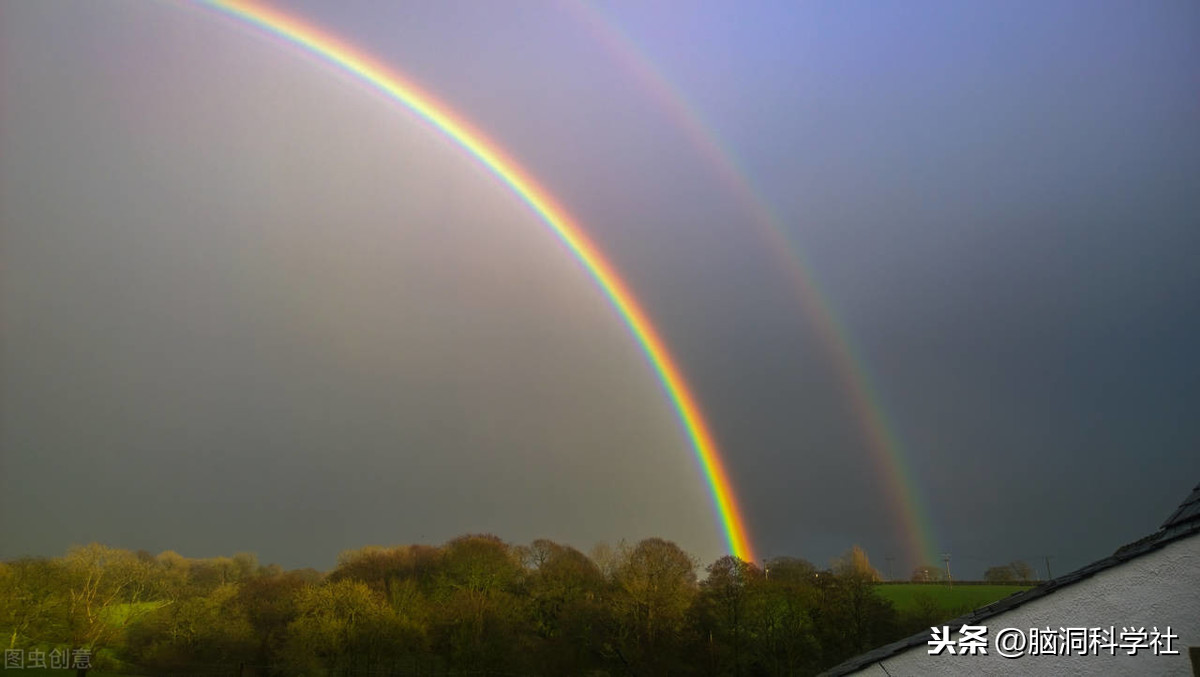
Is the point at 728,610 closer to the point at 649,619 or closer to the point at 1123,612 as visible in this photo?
the point at 649,619

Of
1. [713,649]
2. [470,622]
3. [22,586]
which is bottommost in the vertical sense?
[713,649]

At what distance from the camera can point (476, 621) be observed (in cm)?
7262

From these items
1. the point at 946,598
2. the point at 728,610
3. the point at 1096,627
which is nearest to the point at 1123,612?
the point at 1096,627

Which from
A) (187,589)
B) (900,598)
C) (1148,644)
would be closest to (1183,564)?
(1148,644)

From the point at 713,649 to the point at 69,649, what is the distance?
2194 inches

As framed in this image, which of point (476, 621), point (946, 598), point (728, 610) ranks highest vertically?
point (476, 621)

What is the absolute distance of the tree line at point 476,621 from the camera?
70250 mm

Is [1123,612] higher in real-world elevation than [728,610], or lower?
lower

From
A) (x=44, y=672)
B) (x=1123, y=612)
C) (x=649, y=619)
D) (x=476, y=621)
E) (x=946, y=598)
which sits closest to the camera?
(x=1123, y=612)

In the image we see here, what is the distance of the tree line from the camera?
230ft

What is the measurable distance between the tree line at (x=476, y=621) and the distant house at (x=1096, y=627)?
6567 cm

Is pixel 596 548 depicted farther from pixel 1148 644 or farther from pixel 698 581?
pixel 1148 644

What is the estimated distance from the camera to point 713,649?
70.4 meters

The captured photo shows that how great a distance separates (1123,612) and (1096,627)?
0.22 metres
